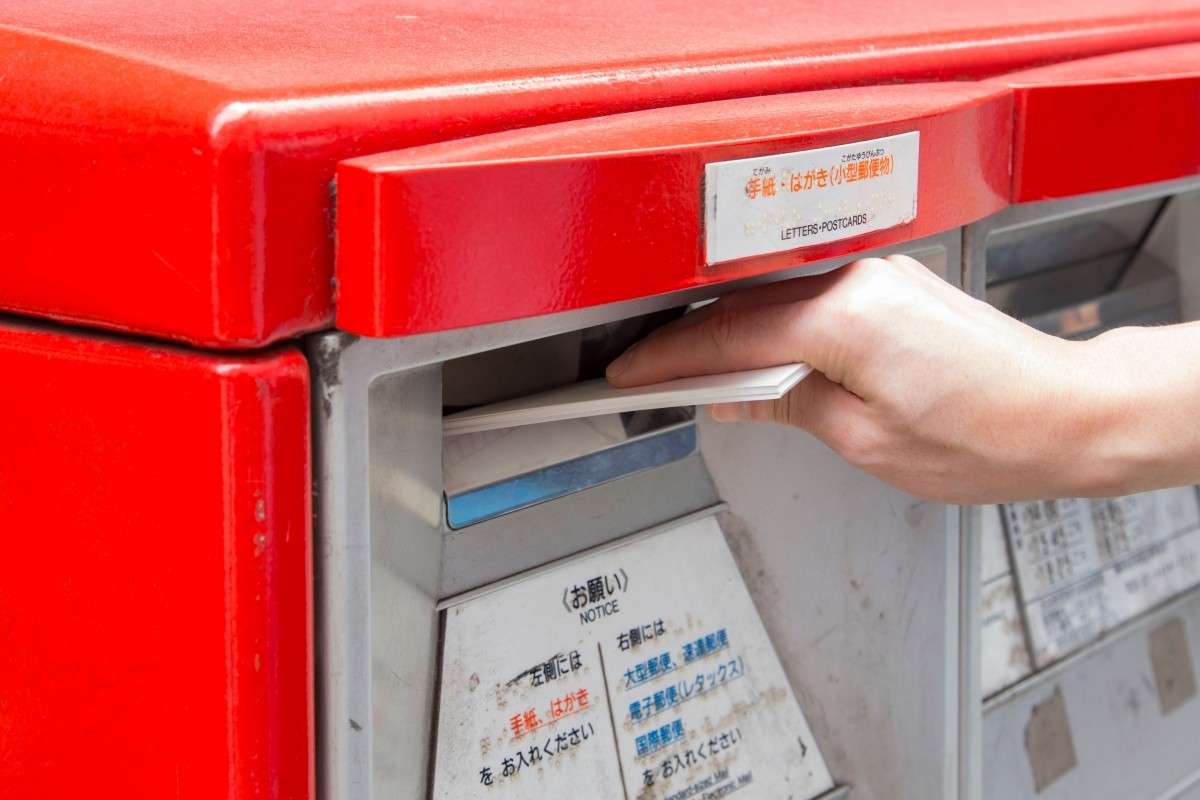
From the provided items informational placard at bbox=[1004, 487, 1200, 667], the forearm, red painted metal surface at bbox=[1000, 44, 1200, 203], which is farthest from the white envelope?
informational placard at bbox=[1004, 487, 1200, 667]

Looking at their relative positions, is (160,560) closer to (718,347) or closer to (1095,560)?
(718,347)

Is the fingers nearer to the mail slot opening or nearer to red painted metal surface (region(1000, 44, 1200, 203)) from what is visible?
the mail slot opening

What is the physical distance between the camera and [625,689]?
3.41 feet

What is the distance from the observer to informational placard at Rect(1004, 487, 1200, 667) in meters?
1.66

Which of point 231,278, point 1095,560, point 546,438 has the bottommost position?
point 1095,560

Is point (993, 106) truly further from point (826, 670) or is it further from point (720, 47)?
point (826, 670)

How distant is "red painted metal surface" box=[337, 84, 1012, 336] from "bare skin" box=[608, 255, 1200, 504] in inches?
2.3

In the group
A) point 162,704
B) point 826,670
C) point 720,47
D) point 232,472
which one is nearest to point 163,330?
point 232,472

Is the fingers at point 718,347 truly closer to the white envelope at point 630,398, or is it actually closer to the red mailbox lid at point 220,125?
the white envelope at point 630,398

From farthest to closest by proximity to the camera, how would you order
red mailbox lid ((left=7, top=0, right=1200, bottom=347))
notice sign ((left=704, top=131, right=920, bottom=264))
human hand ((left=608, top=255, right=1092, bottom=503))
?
human hand ((left=608, top=255, right=1092, bottom=503)) < notice sign ((left=704, top=131, right=920, bottom=264)) < red mailbox lid ((left=7, top=0, right=1200, bottom=347))

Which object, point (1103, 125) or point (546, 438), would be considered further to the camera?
point (1103, 125)

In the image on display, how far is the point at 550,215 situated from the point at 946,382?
34 cm

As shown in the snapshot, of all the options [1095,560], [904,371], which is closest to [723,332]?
[904,371]

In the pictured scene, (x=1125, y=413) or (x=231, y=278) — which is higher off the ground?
(x=231, y=278)
